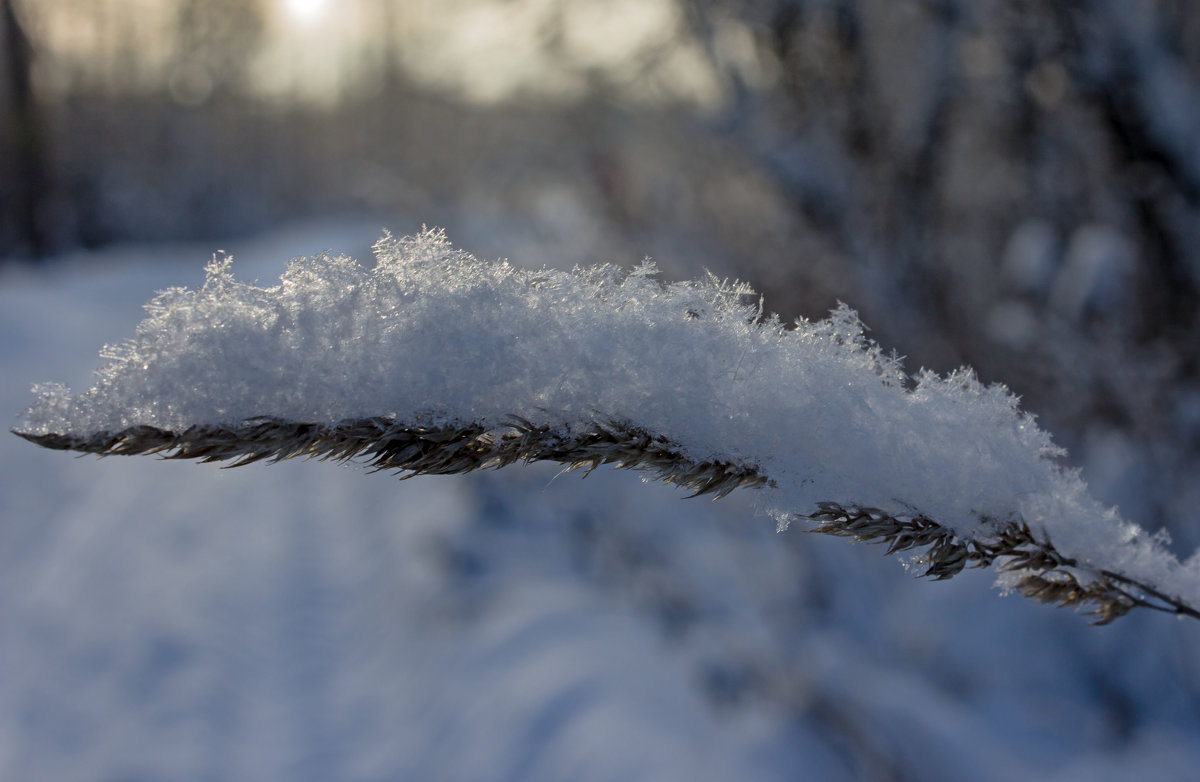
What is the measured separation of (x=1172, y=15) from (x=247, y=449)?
176 inches

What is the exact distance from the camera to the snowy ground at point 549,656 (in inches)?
131

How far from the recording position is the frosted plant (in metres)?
0.80

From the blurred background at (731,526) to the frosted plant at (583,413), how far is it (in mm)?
2722

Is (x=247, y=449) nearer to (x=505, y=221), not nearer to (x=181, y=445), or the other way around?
(x=181, y=445)

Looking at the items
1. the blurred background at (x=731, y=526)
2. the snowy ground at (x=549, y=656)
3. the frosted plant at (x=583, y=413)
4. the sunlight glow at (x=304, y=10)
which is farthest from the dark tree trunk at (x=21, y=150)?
the frosted plant at (x=583, y=413)

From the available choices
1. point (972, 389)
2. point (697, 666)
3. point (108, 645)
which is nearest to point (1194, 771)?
point (697, 666)

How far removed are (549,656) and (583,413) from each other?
11.8ft

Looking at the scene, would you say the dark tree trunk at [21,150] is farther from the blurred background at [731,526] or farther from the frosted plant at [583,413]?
the frosted plant at [583,413]

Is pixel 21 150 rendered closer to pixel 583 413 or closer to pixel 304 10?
pixel 304 10

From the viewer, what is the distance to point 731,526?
16.0 feet

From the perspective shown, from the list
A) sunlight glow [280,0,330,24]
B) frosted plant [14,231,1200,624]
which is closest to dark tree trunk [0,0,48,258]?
sunlight glow [280,0,330,24]

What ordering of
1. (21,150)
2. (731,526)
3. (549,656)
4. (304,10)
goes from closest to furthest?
(549,656) < (731,526) < (21,150) < (304,10)

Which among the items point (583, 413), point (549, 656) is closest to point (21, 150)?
point (549, 656)

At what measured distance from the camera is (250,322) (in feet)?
2.76
